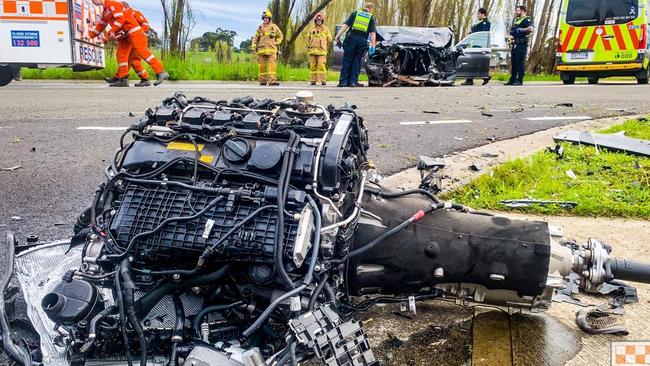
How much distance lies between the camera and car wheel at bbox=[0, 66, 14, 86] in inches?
485

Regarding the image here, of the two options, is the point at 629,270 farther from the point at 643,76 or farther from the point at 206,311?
the point at 643,76

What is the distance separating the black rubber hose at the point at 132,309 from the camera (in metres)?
1.71

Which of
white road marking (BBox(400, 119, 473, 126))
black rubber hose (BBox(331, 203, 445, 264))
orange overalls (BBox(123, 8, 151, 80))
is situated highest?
orange overalls (BBox(123, 8, 151, 80))

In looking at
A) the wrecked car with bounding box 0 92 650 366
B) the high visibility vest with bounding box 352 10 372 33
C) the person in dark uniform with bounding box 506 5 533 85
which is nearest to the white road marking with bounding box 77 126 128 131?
the wrecked car with bounding box 0 92 650 366

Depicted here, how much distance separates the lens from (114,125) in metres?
6.12

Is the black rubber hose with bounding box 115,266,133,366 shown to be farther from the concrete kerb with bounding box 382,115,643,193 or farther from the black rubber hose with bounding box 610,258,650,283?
the concrete kerb with bounding box 382,115,643,193

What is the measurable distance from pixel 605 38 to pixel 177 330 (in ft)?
54.6

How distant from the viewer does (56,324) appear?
5.91 ft

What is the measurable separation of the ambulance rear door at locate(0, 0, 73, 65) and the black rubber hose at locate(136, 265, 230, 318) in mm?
11590

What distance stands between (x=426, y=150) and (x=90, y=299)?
3.83 m

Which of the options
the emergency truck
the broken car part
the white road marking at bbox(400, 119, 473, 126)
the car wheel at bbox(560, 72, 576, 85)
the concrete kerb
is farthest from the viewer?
the car wheel at bbox(560, 72, 576, 85)

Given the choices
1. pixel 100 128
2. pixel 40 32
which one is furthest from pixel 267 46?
pixel 100 128

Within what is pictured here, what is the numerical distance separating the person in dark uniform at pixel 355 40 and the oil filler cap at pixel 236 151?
36.9 ft

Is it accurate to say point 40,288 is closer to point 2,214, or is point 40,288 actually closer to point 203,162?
point 203,162
